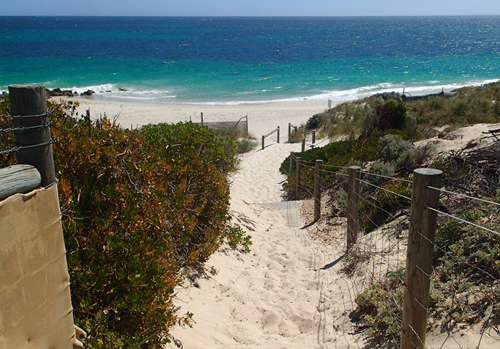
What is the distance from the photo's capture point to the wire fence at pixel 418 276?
9.86 ft

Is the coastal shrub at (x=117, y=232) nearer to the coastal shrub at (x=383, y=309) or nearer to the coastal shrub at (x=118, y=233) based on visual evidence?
the coastal shrub at (x=118, y=233)

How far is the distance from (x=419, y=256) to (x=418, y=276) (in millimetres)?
151

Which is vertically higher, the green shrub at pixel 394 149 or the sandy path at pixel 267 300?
the green shrub at pixel 394 149

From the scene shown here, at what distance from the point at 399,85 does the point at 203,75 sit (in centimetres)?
1995

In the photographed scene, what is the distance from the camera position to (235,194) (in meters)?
10.5

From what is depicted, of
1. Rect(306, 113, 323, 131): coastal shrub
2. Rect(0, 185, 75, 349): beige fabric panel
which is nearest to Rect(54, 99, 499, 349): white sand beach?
Rect(0, 185, 75, 349): beige fabric panel

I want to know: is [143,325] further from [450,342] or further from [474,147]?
[474,147]

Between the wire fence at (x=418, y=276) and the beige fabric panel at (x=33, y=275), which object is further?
the wire fence at (x=418, y=276)

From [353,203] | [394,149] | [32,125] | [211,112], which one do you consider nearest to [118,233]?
[32,125]

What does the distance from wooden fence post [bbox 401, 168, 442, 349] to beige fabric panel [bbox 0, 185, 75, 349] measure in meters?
2.31

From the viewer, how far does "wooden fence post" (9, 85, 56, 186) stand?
238 cm

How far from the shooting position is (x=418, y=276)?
118 inches

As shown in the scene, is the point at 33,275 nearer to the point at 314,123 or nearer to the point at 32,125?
the point at 32,125

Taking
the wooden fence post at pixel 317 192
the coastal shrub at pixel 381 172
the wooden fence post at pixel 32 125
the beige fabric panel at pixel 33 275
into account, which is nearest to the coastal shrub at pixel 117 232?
the beige fabric panel at pixel 33 275
